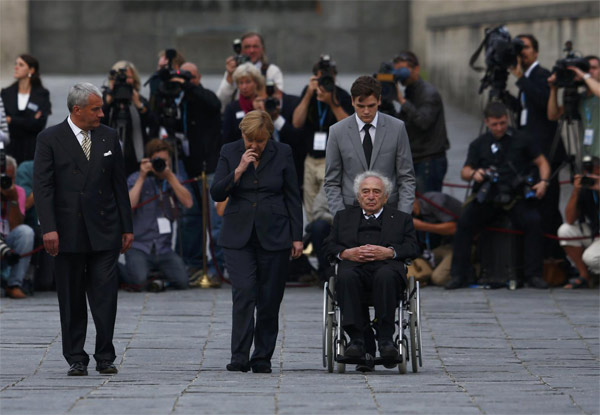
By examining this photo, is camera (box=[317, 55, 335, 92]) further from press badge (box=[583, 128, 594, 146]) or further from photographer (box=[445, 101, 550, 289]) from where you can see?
press badge (box=[583, 128, 594, 146])

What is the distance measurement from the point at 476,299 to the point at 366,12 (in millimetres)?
14142

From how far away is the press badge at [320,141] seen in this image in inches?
505

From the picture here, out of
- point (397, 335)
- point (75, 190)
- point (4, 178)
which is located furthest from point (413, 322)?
point (4, 178)

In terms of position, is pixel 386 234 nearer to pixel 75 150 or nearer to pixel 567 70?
pixel 75 150

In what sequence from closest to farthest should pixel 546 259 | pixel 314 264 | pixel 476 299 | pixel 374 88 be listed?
pixel 374 88 < pixel 476 299 < pixel 546 259 < pixel 314 264

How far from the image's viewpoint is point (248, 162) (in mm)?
9016

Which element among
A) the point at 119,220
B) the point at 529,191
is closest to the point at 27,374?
the point at 119,220

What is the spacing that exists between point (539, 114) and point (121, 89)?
3.94 meters

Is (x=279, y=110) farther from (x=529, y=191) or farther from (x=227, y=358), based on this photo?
(x=227, y=358)

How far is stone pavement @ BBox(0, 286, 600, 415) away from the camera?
696 centimetres

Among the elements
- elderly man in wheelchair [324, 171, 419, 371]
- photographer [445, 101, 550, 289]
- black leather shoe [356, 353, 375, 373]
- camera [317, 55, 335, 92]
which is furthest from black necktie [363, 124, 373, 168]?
photographer [445, 101, 550, 289]

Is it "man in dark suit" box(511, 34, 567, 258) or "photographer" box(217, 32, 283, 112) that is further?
"photographer" box(217, 32, 283, 112)

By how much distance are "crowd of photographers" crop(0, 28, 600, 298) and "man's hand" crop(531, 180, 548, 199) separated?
0.06ft

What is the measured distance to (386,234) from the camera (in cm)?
911
